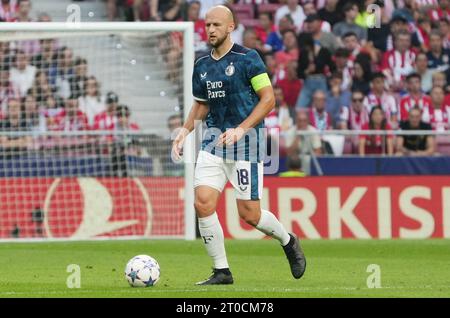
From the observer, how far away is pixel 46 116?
19406 millimetres

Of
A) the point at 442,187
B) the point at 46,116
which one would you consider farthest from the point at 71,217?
the point at 442,187

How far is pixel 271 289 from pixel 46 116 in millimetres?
10157

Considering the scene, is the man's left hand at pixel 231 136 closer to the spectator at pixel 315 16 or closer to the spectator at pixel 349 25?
the spectator at pixel 315 16

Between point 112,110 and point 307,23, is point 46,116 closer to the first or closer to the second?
point 112,110

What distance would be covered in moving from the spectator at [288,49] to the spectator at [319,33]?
426 millimetres

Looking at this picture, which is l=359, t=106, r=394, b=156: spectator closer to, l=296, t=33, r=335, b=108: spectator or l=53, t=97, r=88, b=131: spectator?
l=296, t=33, r=335, b=108: spectator

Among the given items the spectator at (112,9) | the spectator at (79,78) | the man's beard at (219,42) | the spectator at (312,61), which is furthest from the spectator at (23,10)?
the man's beard at (219,42)

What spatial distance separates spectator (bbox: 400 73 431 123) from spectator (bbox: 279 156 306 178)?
2.75 metres

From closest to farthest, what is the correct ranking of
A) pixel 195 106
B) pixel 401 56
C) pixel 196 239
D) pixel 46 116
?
pixel 195 106, pixel 196 239, pixel 46 116, pixel 401 56

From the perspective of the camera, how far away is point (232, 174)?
10.7m

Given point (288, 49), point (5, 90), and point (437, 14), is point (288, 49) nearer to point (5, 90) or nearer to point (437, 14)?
point (437, 14)

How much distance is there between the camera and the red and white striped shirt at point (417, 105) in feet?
68.0

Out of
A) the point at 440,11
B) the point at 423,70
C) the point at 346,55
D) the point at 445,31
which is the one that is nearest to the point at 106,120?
the point at 346,55

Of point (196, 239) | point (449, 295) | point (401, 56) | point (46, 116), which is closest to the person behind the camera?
point (449, 295)
